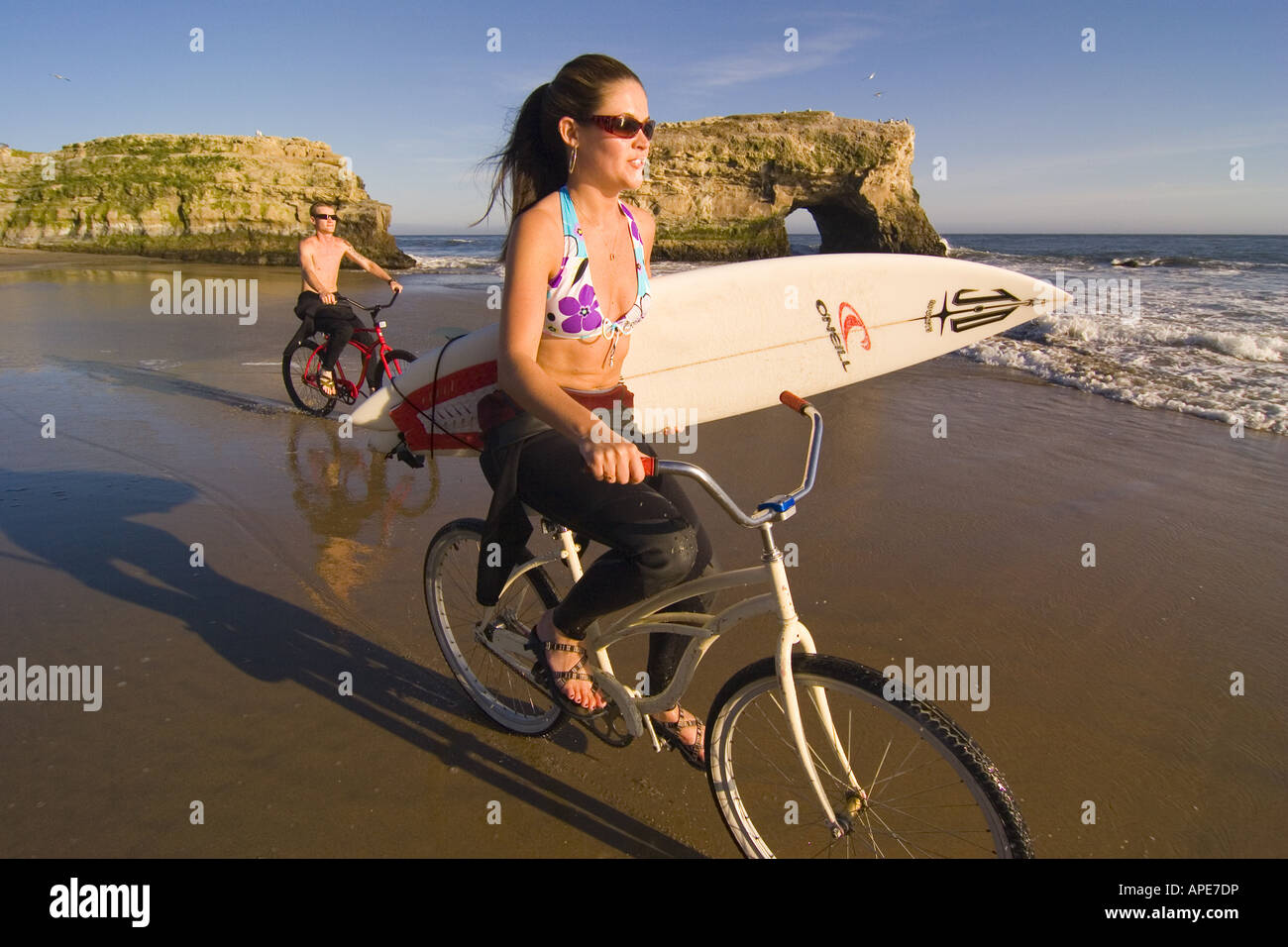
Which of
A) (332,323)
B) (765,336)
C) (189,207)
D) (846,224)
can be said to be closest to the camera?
(765,336)

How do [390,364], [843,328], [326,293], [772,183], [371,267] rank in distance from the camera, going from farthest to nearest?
[772,183], [326,293], [371,267], [390,364], [843,328]

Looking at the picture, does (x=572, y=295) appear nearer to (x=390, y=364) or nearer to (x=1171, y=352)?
(x=390, y=364)

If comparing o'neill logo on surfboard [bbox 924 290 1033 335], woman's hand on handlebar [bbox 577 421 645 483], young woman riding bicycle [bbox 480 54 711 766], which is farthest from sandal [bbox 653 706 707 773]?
o'neill logo on surfboard [bbox 924 290 1033 335]

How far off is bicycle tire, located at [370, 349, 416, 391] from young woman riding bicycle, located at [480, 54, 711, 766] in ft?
14.2

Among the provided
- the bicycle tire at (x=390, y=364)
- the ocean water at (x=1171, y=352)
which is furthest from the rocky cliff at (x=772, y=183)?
the bicycle tire at (x=390, y=364)

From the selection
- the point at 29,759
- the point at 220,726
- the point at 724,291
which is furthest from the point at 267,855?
the point at 724,291

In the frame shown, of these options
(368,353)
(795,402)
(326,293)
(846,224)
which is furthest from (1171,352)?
(846,224)

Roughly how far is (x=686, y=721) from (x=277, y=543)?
9.01 ft

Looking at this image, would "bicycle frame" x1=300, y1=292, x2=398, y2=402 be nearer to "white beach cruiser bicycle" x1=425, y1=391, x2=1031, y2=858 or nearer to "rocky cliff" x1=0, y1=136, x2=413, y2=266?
"white beach cruiser bicycle" x1=425, y1=391, x2=1031, y2=858

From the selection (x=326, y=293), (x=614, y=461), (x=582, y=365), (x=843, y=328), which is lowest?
(x=614, y=461)

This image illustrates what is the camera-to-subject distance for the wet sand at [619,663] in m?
2.18

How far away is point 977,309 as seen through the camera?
4.27 meters

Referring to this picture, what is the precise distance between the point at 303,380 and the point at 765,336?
4.93 metres

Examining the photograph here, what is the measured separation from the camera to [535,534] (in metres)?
4.09
